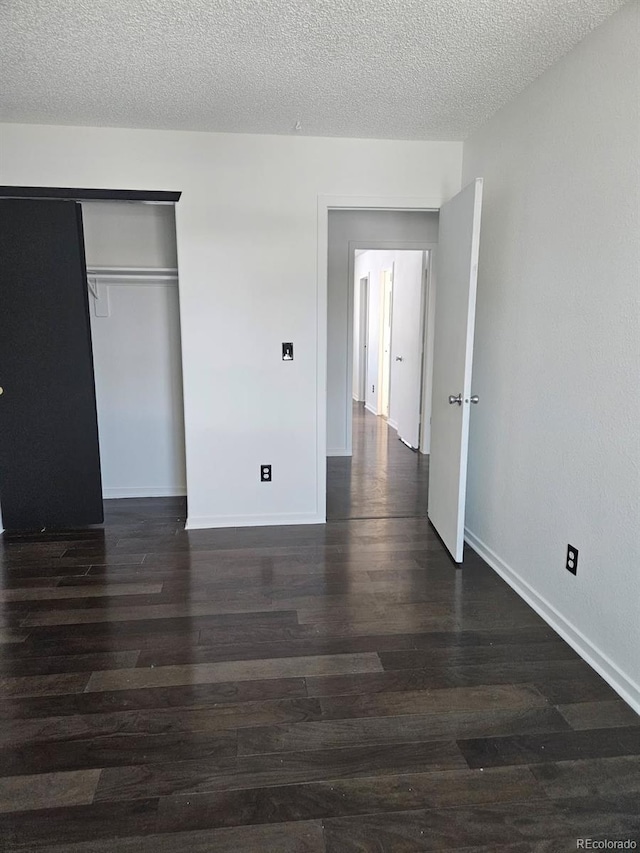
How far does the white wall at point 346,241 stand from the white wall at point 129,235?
1.79 metres

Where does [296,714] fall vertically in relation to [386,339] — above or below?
below

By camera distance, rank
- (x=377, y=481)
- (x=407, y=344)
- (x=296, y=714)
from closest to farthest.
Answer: (x=296, y=714)
(x=377, y=481)
(x=407, y=344)

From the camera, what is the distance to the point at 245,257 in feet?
10.8

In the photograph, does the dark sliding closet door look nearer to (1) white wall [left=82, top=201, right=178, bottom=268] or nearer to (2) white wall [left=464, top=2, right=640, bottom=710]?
(1) white wall [left=82, top=201, right=178, bottom=268]

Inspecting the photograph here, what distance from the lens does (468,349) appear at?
277cm

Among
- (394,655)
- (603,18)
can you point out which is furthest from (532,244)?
(394,655)

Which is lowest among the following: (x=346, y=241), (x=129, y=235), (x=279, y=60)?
(x=129, y=235)

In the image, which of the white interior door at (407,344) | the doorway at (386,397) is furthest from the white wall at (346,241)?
the white interior door at (407,344)

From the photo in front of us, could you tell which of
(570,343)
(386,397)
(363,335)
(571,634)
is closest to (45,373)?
(570,343)

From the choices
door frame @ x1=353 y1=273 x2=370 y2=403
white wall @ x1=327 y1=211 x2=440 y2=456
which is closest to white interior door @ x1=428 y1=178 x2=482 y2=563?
white wall @ x1=327 y1=211 x2=440 y2=456

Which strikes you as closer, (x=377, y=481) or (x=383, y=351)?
(x=377, y=481)

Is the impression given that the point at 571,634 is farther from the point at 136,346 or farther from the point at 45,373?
the point at 136,346

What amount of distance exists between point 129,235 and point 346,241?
7.01 feet

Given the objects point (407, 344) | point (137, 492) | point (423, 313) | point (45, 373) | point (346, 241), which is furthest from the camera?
point (407, 344)
